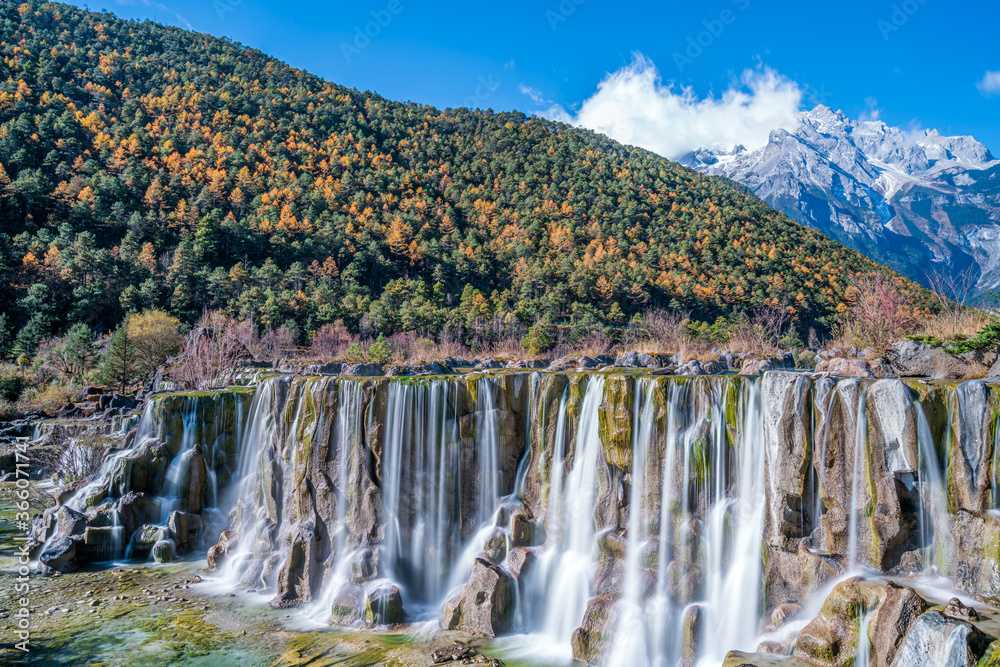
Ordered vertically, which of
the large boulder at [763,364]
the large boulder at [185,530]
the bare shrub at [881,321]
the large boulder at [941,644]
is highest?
the bare shrub at [881,321]

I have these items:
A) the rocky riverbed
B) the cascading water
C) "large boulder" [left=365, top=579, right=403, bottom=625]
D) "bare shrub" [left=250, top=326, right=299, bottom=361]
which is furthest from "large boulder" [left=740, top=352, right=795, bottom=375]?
"bare shrub" [left=250, top=326, right=299, bottom=361]

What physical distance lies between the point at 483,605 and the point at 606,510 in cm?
316

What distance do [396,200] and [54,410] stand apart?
169 ft

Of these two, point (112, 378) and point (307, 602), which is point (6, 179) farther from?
point (307, 602)

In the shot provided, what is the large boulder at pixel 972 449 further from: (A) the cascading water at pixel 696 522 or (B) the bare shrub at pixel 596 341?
(B) the bare shrub at pixel 596 341

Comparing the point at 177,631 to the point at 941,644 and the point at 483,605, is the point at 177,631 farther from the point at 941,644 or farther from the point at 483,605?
the point at 941,644

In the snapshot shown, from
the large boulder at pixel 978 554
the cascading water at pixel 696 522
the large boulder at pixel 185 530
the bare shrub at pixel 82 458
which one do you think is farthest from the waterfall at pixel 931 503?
the bare shrub at pixel 82 458

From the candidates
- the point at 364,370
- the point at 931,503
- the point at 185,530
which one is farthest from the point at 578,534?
the point at 364,370

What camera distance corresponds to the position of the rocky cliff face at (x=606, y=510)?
8578 millimetres

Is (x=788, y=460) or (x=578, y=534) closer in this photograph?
(x=788, y=460)

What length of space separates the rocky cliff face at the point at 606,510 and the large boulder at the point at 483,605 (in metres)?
0.04

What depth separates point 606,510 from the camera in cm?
1177

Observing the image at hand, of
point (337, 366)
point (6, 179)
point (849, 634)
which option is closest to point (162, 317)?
point (337, 366)

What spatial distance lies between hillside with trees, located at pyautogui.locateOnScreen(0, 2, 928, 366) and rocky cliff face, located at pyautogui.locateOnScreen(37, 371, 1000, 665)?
Result: 30.6 metres
